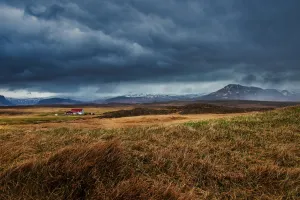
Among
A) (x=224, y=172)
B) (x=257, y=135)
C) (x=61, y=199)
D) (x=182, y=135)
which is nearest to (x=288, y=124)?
(x=257, y=135)

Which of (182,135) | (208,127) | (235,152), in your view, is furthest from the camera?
(208,127)

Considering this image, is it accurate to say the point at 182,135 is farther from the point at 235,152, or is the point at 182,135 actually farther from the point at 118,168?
the point at 118,168

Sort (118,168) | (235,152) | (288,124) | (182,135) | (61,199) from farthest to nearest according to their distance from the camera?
1. (288,124)
2. (182,135)
3. (235,152)
4. (118,168)
5. (61,199)

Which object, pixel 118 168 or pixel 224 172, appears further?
pixel 224 172

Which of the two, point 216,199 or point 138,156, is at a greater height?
point 138,156

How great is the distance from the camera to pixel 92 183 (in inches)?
Result: 275

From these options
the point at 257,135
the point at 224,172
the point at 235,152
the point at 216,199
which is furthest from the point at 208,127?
the point at 216,199

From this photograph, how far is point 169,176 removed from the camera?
26.7ft

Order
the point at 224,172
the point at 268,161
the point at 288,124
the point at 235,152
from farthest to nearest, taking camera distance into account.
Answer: the point at 288,124 → the point at 235,152 → the point at 268,161 → the point at 224,172

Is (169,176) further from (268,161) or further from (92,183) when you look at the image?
(268,161)

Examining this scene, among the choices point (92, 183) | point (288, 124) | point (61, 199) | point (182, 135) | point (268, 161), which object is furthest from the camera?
point (288, 124)

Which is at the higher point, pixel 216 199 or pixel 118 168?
pixel 118 168

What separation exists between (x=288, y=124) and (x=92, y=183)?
12858 millimetres

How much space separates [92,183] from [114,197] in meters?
0.77
